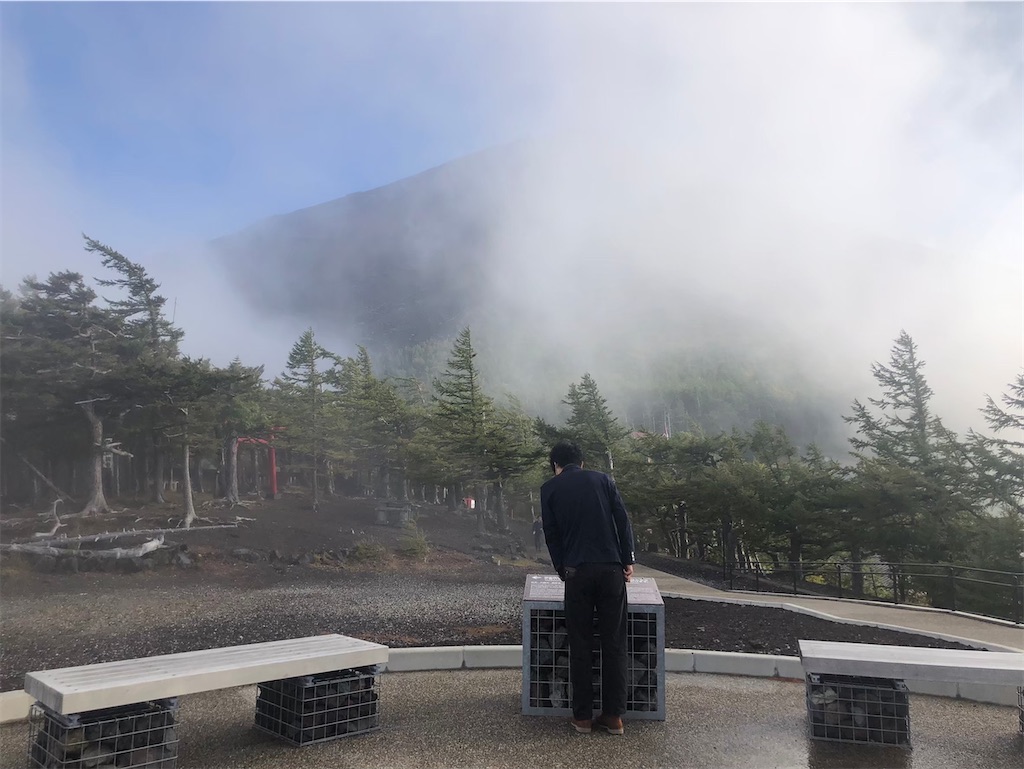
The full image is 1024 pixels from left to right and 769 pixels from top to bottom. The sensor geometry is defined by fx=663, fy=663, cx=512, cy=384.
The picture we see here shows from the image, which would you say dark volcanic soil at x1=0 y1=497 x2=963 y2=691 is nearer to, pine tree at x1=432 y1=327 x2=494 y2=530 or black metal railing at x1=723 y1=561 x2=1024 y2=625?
pine tree at x1=432 y1=327 x2=494 y2=530

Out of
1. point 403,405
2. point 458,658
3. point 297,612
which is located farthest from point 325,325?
point 458,658

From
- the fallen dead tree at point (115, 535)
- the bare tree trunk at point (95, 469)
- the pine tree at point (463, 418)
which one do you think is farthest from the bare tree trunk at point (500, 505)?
the bare tree trunk at point (95, 469)

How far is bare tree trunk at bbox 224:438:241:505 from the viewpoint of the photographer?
9.11m

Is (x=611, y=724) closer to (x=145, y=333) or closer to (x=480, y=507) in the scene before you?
(x=480, y=507)

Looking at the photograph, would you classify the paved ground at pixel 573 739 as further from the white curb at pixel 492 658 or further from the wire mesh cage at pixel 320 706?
the white curb at pixel 492 658

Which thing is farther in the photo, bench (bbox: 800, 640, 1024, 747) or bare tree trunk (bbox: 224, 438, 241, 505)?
bare tree trunk (bbox: 224, 438, 241, 505)

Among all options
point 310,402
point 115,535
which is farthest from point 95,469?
point 310,402

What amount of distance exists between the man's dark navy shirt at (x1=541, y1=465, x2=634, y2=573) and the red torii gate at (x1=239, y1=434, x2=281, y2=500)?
272 inches

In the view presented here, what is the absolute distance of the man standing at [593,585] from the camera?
11.4 ft

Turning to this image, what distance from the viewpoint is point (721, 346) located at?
17.5 meters

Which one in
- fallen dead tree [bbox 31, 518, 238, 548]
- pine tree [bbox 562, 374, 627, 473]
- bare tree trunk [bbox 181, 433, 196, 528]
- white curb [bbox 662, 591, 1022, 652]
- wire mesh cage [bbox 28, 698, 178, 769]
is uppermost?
pine tree [bbox 562, 374, 627, 473]

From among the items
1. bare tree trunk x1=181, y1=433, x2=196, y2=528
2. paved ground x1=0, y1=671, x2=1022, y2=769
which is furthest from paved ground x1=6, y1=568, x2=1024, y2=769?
bare tree trunk x1=181, y1=433, x2=196, y2=528

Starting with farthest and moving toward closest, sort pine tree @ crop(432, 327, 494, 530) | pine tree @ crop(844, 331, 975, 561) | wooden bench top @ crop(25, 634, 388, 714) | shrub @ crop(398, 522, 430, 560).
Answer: pine tree @ crop(844, 331, 975, 561)
pine tree @ crop(432, 327, 494, 530)
shrub @ crop(398, 522, 430, 560)
wooden bench top @ crop(25, 634, 388, 714)

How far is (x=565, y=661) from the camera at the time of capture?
385cm
